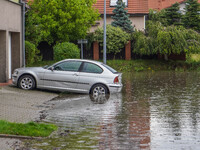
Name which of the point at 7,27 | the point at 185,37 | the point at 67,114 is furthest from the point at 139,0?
the point at 67,114

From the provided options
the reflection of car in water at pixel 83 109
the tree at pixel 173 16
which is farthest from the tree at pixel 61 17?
the reflection of car in water at pixel 83 109

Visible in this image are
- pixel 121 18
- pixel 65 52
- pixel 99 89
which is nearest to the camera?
pixel 99 89

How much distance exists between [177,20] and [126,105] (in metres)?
34.2

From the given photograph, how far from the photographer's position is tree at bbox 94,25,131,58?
38.3 m

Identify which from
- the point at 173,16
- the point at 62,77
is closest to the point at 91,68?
the point at 62,77

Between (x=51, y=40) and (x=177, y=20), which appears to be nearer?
(x=51, y=40)

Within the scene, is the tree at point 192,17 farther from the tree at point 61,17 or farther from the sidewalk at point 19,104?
the sidewalk at point 19,104

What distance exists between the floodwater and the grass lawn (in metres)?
0.21

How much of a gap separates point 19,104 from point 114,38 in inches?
1014

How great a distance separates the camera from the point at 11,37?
2208 cm

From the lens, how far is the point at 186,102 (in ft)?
49.3

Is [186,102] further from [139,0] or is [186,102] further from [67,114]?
[139,0]

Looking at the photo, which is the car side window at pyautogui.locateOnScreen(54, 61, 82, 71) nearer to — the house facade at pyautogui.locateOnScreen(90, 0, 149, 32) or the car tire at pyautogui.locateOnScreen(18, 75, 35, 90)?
the car tire at pyautogui.locateOnScreen(18, 75, 35, 90)

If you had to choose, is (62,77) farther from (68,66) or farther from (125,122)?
(125,122)
